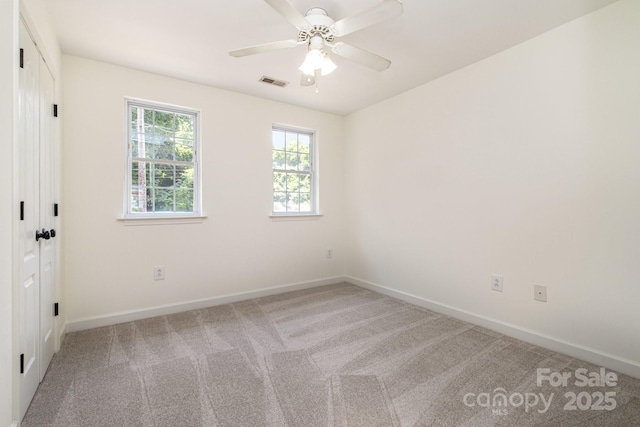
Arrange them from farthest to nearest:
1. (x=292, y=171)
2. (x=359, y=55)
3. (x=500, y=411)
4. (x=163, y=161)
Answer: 1. (x=292, y=171)
2. (x=163, y=161)
3. (x=359, y=55)
4. (x=500, y=411)

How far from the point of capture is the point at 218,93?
3.37 metres

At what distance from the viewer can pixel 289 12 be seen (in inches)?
66.3

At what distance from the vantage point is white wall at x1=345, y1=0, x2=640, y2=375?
1999 millimetres

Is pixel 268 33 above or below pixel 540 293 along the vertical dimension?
above

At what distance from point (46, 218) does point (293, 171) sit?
2.59m

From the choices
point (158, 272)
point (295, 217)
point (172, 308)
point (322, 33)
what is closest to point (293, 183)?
point (295, 217)

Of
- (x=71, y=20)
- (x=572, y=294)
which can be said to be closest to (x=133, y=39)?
(x=71, y=20)

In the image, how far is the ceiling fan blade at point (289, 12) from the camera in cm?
159

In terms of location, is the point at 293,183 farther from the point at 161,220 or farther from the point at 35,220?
the point at 35,220

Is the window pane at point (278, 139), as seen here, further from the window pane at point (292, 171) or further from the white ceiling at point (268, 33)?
the white ceiling at point (268, 33)

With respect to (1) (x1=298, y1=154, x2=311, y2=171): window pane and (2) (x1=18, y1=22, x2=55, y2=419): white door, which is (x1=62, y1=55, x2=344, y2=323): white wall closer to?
(1) (x1=298, y1=154, x2=311, y2=171): window pane

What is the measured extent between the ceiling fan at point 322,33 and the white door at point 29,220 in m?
1.18

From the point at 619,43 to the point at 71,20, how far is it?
3885 mm

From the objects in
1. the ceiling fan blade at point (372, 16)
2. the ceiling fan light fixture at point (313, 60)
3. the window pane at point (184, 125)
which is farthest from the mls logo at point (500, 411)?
the window pane at point (184, 125)
